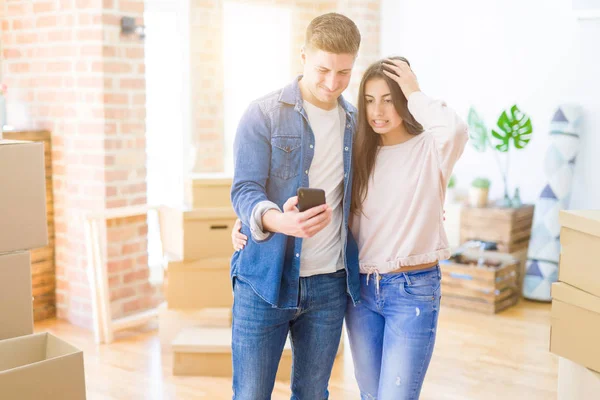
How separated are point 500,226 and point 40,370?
3.39 m

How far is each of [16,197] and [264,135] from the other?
2.67ft

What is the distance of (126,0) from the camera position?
3812 millimetres

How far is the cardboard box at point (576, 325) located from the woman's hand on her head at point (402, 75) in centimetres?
86

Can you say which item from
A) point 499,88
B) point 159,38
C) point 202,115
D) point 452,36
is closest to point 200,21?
point 159,38

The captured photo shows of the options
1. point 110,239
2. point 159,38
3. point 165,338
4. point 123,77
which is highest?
point 159,38

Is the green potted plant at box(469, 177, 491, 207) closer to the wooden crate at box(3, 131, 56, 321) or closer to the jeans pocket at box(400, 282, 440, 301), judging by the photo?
the wooden crate at box(3, 131, 56, 321)

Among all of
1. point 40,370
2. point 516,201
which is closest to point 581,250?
point 40,370

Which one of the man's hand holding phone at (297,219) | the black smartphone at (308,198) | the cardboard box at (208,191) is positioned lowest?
the cardboard box at (208,191)

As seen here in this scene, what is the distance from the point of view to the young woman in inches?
73.5

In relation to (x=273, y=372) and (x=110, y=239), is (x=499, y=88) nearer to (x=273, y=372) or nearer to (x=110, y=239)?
(x=110, y=239)

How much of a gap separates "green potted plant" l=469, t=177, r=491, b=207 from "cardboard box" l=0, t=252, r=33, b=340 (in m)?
3.28

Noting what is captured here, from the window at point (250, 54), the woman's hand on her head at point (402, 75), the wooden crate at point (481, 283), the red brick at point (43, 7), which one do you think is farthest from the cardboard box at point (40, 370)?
the window at point (250, 54)

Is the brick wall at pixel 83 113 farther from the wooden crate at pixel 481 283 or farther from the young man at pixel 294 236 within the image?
the young man at pixel 294 236

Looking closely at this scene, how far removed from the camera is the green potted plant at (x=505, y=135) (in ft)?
15.1
